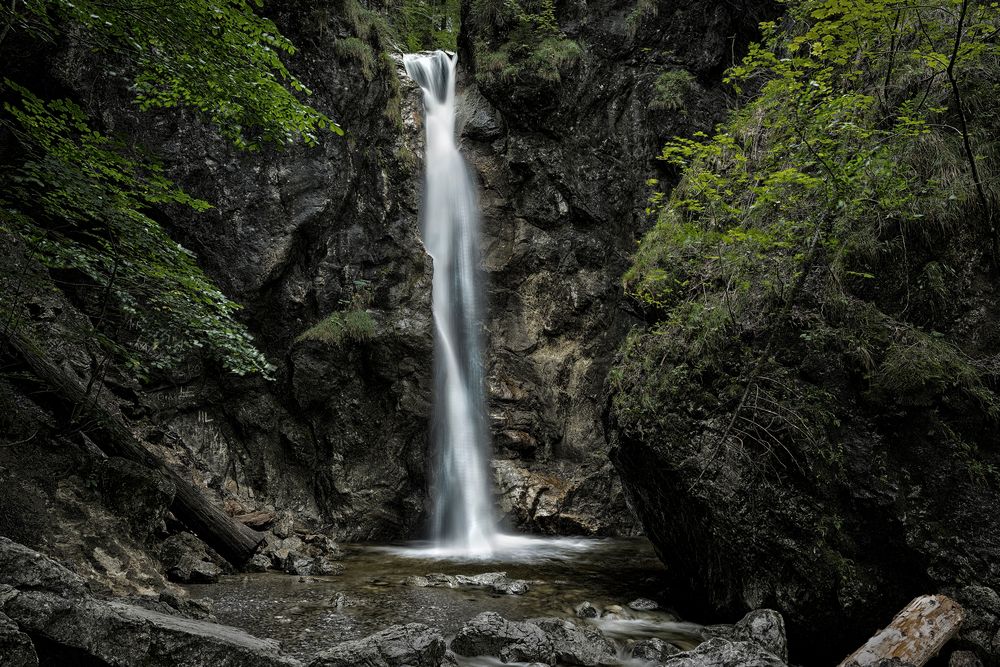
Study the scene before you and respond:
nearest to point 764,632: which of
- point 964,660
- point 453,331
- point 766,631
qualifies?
point 766,631

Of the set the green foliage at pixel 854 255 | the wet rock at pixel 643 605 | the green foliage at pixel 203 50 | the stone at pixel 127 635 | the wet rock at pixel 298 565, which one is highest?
the green foliage at pixel 203 50

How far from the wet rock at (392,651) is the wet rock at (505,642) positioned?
0.48 metres

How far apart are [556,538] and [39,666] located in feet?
29.4

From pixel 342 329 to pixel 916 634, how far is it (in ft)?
31.1

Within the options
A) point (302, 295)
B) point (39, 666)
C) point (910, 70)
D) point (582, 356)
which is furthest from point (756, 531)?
point (302, 295)

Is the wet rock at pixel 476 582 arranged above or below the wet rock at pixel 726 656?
below

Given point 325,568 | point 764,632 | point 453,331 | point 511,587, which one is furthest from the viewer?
point 453,331

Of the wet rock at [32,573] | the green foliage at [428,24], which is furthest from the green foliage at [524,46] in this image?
the wet rock at [32,573]

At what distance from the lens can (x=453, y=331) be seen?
1264 cm

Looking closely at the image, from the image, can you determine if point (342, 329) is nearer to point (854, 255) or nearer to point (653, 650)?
point (653, 650)

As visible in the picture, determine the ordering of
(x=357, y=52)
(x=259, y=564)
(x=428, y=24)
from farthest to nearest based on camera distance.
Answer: (x=428, y=24)
(x=357, y=52)
(x=259, y=564)

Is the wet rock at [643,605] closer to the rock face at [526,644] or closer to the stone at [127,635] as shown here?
the rock face at [526,644]

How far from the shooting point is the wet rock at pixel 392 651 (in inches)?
156

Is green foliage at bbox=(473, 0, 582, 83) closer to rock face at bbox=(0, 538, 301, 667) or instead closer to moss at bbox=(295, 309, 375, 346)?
moss at bbox=(295, 309, 375, 346)
